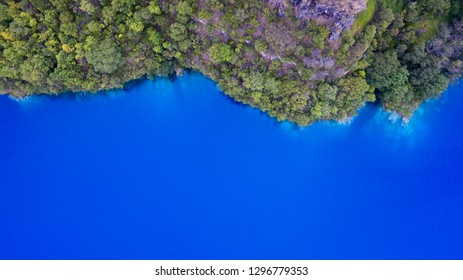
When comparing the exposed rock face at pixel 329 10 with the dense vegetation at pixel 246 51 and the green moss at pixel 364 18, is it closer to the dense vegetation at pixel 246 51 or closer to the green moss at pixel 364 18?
the dense vegetation at pixel 246 51

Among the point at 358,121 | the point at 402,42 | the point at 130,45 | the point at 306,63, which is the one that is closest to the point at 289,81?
the point at 306,63

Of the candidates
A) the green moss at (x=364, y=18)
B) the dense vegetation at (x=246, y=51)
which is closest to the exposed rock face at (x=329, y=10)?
the dense vegetation at (x=246, y=51)

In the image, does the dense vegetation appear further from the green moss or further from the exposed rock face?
the exposed rock face

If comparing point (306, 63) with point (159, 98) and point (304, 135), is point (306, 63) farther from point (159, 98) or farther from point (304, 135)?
point (159, 98)

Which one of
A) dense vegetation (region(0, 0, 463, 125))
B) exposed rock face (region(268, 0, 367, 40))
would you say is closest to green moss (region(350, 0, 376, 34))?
dense vegetation (region(0, 0, 463, 125))

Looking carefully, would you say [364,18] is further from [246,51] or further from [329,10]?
[246,51]

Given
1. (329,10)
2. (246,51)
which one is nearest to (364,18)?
(329,10)

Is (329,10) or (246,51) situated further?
(246,51)
